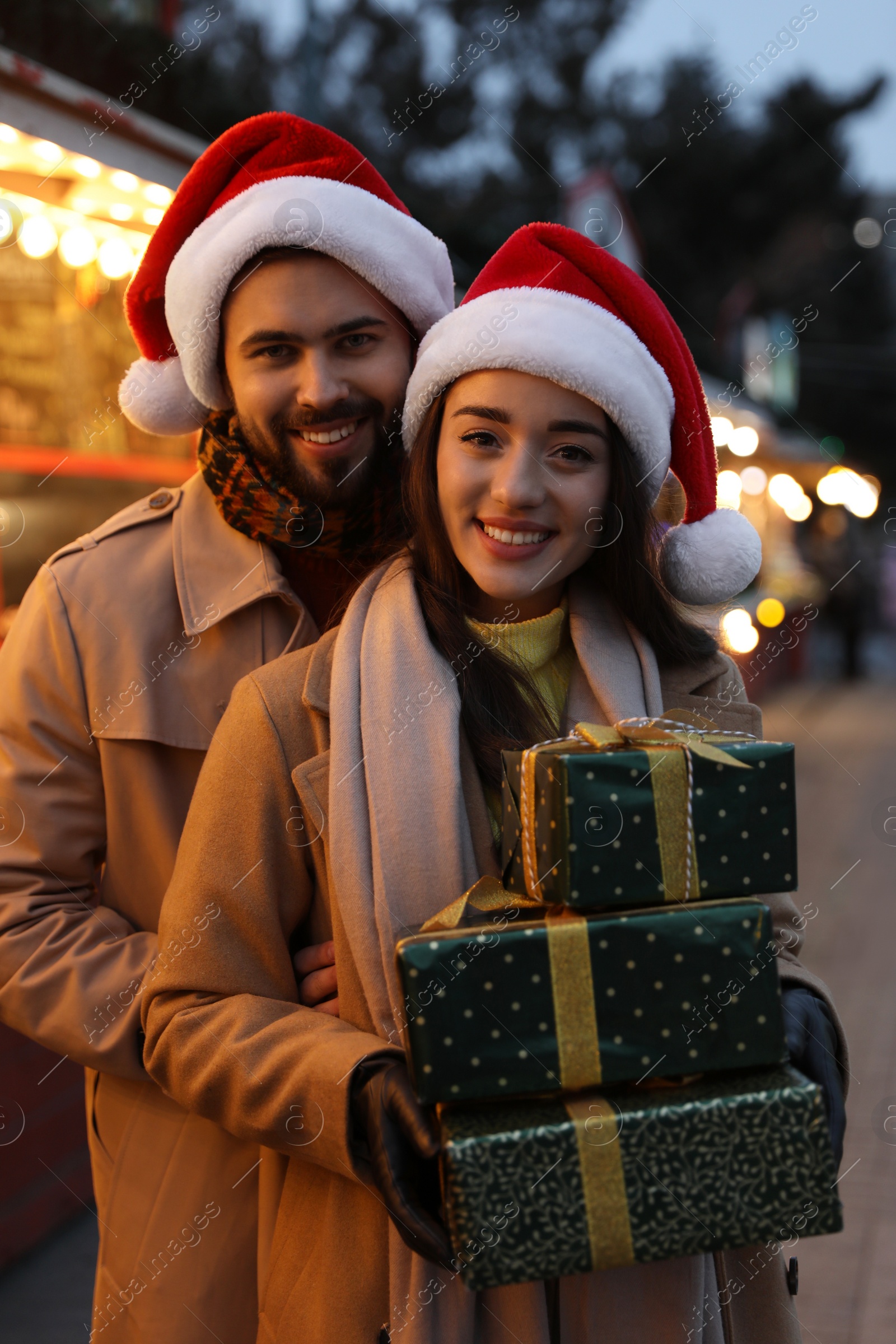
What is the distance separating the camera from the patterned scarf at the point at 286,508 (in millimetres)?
2068

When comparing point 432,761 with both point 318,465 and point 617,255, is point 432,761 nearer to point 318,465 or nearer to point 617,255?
point 318,465

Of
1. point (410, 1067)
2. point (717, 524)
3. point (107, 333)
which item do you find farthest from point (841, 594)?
point (410, 1067)

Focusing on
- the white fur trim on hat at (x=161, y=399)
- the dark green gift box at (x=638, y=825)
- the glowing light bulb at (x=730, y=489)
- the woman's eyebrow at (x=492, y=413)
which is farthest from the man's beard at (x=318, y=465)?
the glowing light bulb at (x=730, y=489)

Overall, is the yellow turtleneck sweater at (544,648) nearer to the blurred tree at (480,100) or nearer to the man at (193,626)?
the man at (193,626)

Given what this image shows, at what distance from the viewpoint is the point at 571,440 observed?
182cm

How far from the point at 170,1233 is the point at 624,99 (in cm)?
2550

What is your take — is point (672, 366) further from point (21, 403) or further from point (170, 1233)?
point (21, 403)

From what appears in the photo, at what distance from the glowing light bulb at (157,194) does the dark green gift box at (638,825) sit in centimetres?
307

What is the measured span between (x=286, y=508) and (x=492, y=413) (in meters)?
0.47

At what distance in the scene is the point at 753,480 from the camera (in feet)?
49.6

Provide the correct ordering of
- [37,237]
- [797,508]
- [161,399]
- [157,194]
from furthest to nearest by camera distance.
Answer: [797,508] → [37,237] → [157,194] → [161,399]

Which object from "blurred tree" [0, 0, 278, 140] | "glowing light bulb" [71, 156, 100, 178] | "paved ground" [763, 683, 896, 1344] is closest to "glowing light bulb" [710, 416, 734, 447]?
"paved ground" [763, 683, 896, 1344]

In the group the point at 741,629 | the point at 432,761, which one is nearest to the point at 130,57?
the point at 432,761

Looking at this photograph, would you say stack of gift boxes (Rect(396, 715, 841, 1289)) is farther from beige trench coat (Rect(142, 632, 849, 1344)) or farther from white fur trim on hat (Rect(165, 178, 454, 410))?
white fur trim on hat (Rect(165, 178, 454, 410))
